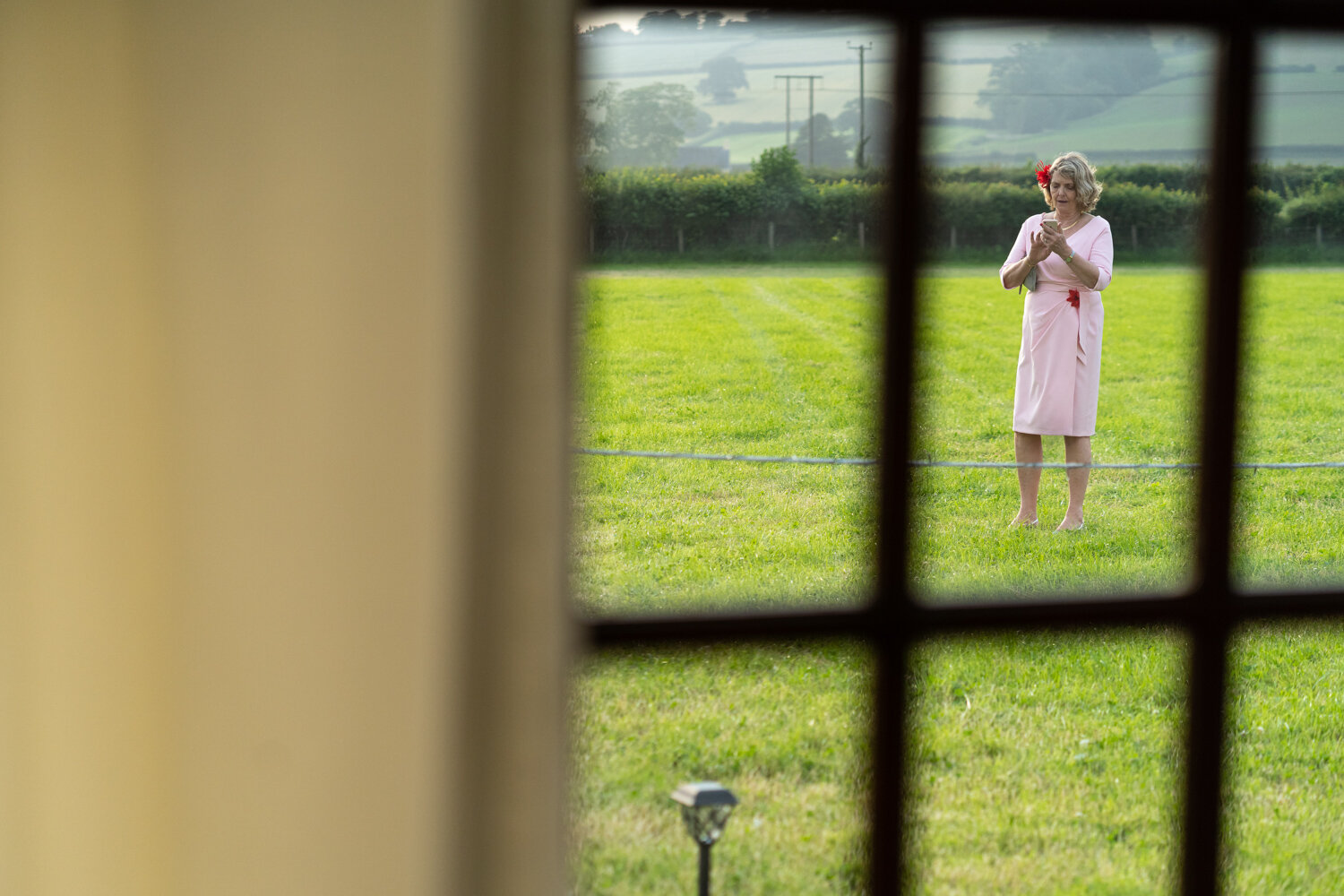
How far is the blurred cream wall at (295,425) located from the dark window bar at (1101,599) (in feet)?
0.64

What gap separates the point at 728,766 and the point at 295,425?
869mm

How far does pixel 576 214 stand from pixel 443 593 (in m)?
0.20

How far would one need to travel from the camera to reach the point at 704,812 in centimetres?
92

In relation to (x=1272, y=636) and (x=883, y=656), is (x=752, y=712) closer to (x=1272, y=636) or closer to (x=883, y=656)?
(x=883, y=656)

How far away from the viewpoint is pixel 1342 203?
190 centimetres

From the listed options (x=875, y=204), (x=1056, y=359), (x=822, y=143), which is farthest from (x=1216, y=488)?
(x=1056, y=359)

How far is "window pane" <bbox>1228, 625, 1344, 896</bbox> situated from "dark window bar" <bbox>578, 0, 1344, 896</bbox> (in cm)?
30

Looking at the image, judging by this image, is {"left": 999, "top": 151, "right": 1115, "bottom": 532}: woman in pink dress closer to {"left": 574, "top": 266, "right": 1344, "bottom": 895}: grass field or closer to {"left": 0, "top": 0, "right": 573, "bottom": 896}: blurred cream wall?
{"left": 574, "top": 266, "right": 1344, "bottom": 895}: grass field

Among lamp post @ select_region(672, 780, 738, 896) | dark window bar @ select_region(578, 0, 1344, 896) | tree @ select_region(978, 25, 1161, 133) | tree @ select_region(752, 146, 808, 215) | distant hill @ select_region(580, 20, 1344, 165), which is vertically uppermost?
tree @ select_region(978, 25, 1161, 133)

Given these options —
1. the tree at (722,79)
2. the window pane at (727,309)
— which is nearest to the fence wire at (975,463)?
the window pane at (727,309)

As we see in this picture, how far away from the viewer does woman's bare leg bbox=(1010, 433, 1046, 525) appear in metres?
2.05

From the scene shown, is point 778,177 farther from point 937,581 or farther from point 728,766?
point 937,581

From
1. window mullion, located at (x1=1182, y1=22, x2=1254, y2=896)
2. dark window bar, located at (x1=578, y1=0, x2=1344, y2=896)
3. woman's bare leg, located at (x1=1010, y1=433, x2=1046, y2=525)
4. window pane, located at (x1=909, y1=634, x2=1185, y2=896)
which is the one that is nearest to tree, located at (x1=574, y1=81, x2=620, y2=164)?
dark window bar, located at (x1=578, y1=0, x2=1344, y2=896)

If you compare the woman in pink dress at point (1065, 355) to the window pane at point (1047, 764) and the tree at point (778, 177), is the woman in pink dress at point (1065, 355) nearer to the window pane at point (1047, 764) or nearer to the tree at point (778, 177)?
the window pane at point (1047, 764)
